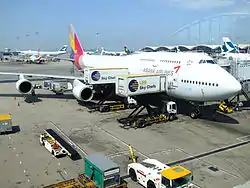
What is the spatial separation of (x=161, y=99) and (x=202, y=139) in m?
6.55

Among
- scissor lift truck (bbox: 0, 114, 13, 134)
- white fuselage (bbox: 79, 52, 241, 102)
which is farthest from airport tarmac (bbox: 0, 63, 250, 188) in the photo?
white fuselage (bbox: 79, 52, 241, 102)

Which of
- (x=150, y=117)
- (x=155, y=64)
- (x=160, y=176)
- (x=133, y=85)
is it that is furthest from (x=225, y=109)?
(x=160, y=176)

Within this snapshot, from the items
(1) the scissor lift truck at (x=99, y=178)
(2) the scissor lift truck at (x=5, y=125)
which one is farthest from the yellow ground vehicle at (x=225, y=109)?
(2) the scissor lift truck at (x=5, y=125)

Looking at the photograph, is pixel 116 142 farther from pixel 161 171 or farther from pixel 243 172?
pixel 243 172

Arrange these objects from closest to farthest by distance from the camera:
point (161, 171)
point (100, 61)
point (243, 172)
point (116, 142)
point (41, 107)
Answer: point (161, 171) < point (243, 172) < point (116, 142) < point (41, 107) < point (100, 61)

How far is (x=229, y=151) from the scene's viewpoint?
15562 mm

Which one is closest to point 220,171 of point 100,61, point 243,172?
point 243,172

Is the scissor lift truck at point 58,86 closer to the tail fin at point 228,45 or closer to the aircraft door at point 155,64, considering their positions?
the aircraft door at point 155,64

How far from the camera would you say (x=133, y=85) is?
20.6 m

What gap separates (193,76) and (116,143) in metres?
7.71

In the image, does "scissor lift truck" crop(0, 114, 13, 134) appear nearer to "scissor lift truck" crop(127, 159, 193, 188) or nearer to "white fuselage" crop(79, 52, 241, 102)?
"scissor lift truck" crop(127, 159, 193, 188)

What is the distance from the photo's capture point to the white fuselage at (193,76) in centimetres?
1880

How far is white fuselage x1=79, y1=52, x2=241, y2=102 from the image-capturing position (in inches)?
740

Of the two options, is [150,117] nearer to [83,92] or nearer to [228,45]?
[83,92]
